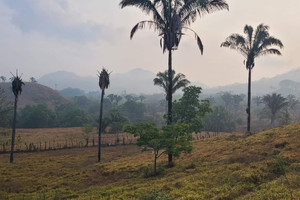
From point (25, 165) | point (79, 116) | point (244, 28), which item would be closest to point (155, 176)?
point (25, 165)

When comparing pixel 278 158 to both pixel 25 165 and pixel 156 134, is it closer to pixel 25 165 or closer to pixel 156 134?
pixel 156 134

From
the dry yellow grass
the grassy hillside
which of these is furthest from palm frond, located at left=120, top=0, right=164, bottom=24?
the dry yellow grass

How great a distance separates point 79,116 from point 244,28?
65911 millimetres

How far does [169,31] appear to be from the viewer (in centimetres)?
1650

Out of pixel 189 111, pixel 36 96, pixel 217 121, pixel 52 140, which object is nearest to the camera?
pixel 189 111

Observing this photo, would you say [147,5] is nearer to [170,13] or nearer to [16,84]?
[170,13]

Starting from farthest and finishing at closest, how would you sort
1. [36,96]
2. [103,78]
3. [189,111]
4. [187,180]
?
[36,96] → [103,78] → [189,111] → [187,180]

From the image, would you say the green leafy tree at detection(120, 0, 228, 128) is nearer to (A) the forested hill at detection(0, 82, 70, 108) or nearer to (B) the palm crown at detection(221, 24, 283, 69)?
(B) the palm crown at detection(221, 24, 283, 69)

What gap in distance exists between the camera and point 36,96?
5463 inches

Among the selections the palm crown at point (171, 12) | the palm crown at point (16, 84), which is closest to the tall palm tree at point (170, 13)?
the palm crown at point (171, 12)

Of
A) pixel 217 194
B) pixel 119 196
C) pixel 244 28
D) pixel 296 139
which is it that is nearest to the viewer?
pixel 217 194

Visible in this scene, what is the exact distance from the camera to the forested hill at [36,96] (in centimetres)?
13038

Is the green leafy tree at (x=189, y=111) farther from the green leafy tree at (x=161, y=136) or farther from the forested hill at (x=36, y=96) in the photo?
the forested hill at (x=36, y=96)

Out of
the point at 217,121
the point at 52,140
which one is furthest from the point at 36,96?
the point at 217,121
